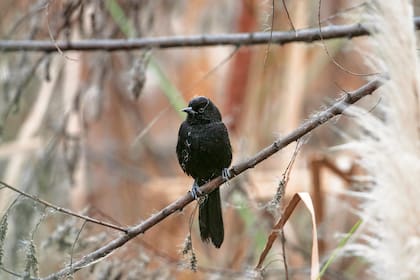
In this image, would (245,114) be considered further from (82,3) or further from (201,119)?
(82,3)

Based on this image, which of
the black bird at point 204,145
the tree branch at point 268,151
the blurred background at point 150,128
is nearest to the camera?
the tree branch at point 268,151

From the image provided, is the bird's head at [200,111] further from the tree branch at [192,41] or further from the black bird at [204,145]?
the tree branch at [192,41]

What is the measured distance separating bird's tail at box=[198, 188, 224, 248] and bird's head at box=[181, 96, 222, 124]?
337mm

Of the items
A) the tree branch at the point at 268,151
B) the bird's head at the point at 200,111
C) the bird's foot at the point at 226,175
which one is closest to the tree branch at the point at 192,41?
the bird's head at the point at 200,111

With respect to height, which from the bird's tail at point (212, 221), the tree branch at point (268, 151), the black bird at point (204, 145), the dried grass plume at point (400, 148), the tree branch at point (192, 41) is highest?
the tree branch at point (192, 41)

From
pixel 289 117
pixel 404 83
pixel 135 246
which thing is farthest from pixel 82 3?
pixel 404 83

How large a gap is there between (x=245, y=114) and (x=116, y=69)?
3.34ft

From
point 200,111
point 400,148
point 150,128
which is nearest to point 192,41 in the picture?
point 200,111

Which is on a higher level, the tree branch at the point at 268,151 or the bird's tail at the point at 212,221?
the bird's tail at the point at 212,221

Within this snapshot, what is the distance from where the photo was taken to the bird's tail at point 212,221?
262cm

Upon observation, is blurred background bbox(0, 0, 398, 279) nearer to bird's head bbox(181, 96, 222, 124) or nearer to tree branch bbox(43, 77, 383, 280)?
bird's head bbox(181, 96, 222, 124)

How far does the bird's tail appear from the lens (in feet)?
8.61

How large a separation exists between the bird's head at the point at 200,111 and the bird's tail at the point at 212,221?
1.11ft

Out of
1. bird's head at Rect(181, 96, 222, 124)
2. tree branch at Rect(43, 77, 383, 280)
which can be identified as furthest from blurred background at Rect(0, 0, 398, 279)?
tree branch at Rect(43, 77, 383, 280)
